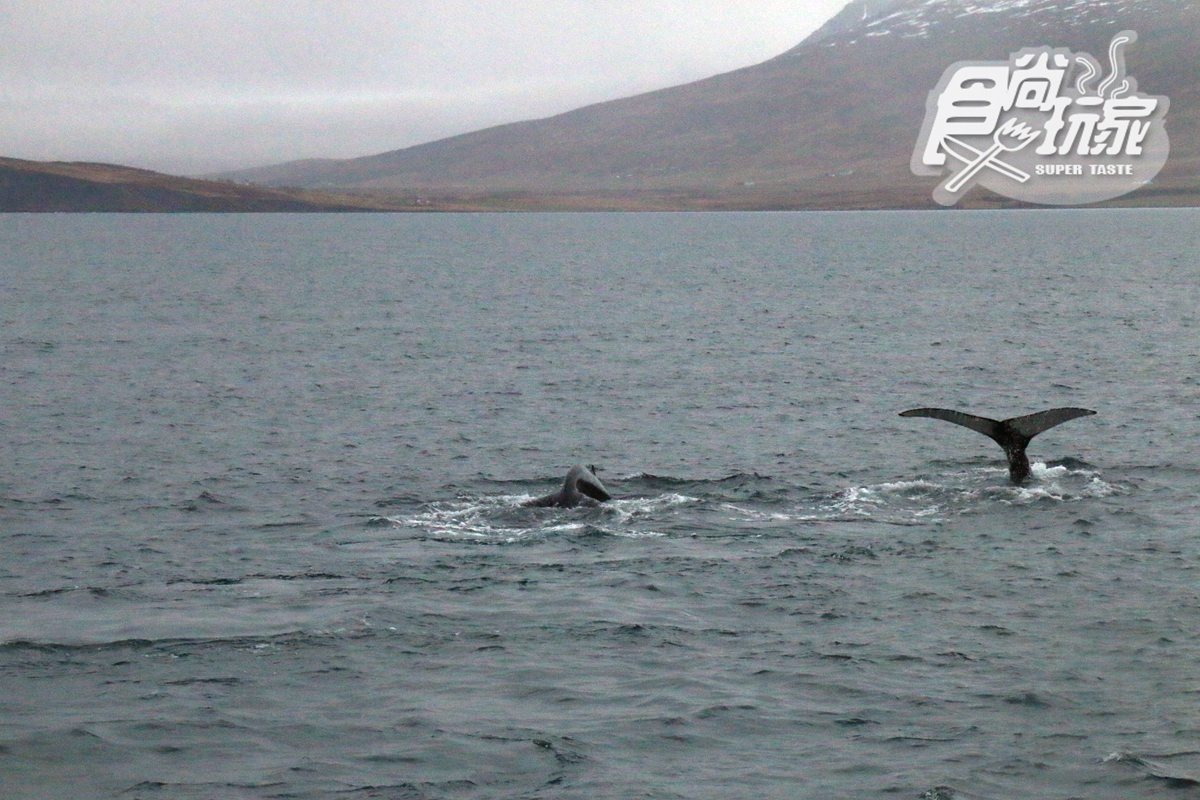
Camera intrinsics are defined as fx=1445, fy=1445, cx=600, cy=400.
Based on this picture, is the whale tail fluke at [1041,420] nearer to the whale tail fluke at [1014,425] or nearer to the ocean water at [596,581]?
the whale tail fluke at [1014,425]

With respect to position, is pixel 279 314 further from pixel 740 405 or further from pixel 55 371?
pixel 740 405

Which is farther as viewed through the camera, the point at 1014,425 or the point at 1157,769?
the point at 1014,425

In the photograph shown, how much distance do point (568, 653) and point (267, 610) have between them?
4.74m

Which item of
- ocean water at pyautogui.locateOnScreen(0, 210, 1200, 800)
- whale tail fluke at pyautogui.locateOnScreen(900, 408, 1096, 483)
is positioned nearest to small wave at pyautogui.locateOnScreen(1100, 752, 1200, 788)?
ocean water at pyautogui.locateOnScreen(0, 210, 1200, 800)

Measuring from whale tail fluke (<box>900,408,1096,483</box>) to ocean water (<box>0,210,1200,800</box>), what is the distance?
668 mm

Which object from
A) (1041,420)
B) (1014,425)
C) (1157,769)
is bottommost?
(1157,769)

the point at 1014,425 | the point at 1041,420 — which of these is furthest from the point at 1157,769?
the point at 1014,425

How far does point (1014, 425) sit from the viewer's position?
27.8 metres

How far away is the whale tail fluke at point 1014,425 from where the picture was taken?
84.5 ft

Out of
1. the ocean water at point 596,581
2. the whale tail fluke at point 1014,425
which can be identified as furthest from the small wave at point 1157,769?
the whale tail fluke at point 1014,425

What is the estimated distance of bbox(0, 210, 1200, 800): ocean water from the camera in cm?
1586

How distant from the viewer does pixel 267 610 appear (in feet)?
68.7

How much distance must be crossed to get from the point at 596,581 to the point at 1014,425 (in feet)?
32.7

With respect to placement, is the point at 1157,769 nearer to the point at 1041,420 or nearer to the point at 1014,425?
the point at 1041,420
